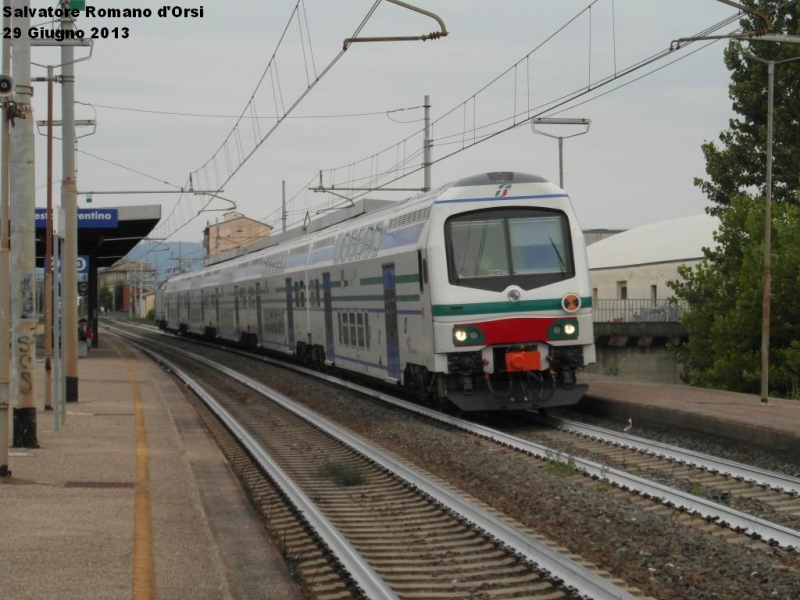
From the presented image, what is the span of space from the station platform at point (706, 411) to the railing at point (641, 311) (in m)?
25.3

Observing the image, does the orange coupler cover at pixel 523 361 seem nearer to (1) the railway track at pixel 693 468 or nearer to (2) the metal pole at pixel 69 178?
(1) the railway track at pixel 693 468

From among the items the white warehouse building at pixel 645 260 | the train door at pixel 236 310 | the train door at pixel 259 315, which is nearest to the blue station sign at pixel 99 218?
the train door at pixel 259 315

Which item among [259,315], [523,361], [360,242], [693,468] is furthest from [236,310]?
[693,468]

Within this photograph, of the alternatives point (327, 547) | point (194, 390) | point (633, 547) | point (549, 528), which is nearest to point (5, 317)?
point (327, 547)

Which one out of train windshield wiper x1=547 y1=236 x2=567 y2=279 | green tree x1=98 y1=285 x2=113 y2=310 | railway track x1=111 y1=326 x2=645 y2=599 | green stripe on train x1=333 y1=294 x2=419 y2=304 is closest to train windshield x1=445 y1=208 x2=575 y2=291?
train windshield wiper x1=547 y1=236 x2=567 y2=279

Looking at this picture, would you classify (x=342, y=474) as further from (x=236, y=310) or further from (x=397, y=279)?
(x=236, y=310)

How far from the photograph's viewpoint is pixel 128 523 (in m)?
8.47

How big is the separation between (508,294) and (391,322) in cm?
316

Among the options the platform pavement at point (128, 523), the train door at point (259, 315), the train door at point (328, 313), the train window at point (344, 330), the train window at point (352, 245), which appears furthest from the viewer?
the train door at point (259, 315)

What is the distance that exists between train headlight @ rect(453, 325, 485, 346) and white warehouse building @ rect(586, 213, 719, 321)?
40795 mm

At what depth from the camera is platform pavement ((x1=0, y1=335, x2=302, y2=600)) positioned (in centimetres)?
670

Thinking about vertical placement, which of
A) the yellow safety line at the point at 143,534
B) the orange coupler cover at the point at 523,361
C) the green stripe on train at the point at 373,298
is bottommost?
the yellow safety line at the point at 143,534

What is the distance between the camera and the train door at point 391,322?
1752 centimetres

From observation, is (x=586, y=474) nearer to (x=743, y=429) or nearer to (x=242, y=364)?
(x=743, y=429)
